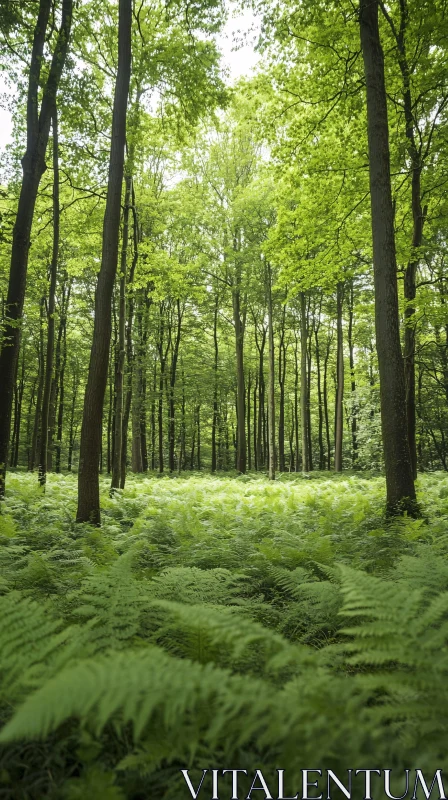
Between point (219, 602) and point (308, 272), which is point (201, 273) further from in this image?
point (219, 602)

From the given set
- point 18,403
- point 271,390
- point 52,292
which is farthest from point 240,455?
point 18,403

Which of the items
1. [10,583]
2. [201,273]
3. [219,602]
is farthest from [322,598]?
[201,273]

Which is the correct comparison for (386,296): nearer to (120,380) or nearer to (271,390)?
(120,380)

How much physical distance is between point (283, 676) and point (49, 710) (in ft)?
4.20

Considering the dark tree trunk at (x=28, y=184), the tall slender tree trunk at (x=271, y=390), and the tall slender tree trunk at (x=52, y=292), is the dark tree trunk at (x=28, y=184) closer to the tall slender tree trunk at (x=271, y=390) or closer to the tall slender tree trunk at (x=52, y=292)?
the tall slender tree trunk at (x=52, y=292)

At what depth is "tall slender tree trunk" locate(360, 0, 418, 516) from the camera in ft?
20.9

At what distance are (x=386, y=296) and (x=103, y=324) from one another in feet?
14.8

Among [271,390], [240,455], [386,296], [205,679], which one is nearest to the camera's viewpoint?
[205,679]

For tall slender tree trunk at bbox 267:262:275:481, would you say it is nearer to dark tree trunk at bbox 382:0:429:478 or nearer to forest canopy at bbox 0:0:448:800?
forest canopy at bbox 0:0:448:800

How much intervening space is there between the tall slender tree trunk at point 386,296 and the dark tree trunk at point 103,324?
3871 mm

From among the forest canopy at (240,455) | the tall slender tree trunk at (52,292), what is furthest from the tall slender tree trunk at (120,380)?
the tall slender tree trunk at (52,292)

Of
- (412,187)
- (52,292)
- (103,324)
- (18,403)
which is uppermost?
(412,187)

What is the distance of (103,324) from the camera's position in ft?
23.1

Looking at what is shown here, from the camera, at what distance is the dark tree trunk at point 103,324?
6.91m
